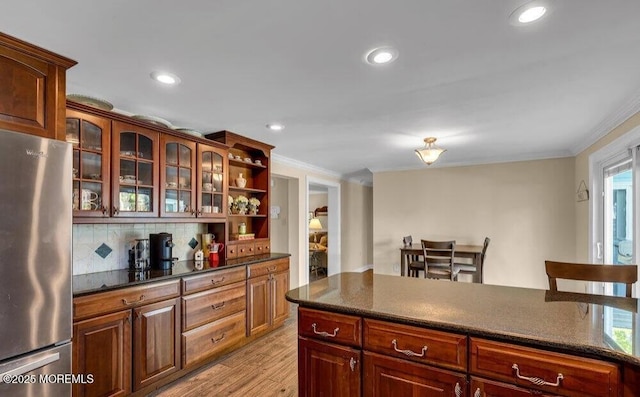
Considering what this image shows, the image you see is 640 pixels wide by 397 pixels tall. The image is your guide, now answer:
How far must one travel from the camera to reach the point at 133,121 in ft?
8.39

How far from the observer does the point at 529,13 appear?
4.68 ft

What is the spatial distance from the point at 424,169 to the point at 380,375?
478 cm

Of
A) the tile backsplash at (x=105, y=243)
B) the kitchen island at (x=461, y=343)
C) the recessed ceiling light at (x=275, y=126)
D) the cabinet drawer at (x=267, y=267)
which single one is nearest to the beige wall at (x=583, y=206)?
the kitchen island at (x=461, y=343)

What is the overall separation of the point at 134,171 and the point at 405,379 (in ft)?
8.35

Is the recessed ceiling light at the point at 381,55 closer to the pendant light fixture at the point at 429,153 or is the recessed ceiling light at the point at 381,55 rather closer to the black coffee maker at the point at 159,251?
the pendant light fixture at the point at 429,153

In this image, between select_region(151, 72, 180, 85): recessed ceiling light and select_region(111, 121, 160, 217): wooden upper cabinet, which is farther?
select_region(111, 121, 160, 217): wooden upper cabinet

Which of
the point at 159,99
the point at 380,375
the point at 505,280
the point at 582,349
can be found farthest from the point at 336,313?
the point at 505,280

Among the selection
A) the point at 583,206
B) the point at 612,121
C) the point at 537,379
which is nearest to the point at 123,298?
the point at 537,379

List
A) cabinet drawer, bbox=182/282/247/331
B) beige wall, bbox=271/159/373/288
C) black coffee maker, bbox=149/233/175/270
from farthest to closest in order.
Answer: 1. beige wall, bbox=271/159/373/288
2. black coffee maker, bbox=149/233/175/270
3. cabinet drawer, bbox=182/282/247/331

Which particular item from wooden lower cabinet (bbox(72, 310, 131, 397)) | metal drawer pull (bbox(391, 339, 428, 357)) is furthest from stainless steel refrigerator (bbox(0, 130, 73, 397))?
metal drawer pull (bbox(391, 339, 428, 357))

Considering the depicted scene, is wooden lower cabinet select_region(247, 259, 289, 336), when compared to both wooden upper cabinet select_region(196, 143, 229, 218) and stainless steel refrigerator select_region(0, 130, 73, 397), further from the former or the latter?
stainless steel refrigerator select_region(0, 130, 73, 397)

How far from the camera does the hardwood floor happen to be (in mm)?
2475

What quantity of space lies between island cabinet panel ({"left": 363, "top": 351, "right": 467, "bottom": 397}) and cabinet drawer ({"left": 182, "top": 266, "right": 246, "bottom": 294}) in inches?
68.0

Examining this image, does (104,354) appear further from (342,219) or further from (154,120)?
(342,219)
